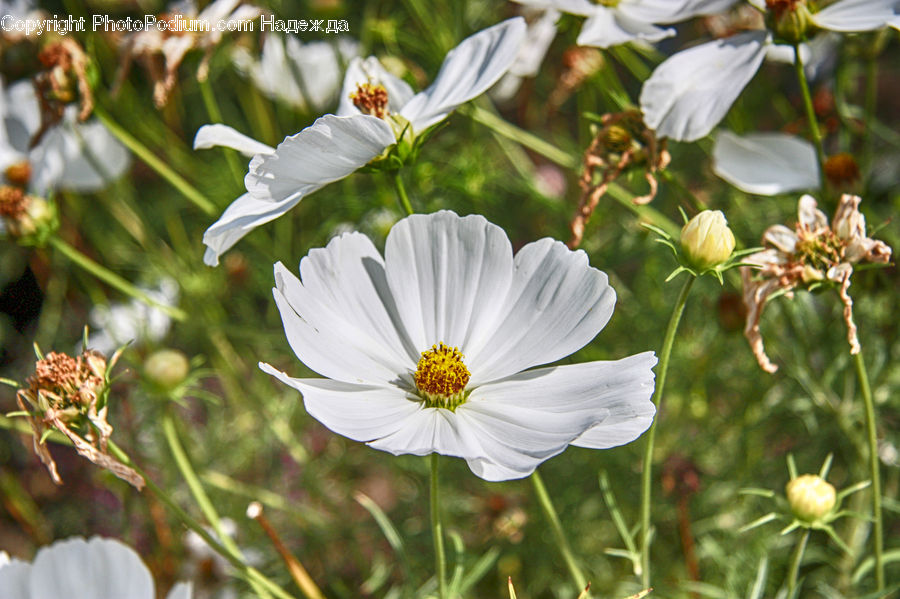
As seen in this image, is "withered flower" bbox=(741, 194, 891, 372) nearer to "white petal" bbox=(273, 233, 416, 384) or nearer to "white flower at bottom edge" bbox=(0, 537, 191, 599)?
"white petal" bbox=(273, 233, 416, 384)

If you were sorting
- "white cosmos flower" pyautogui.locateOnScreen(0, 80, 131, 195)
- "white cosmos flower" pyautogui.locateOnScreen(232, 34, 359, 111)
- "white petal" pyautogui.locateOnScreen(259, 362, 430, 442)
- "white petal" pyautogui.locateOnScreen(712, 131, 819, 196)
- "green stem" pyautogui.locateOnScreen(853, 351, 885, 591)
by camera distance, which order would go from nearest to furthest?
"white petal" pyautogui.locateOnScreen(259, 362, 430, 442) → "green stem" pyautogui.locateOnScreen(853, 351, 885, 591) → "white petal" pyautogui.locateOnScreen(712, 131, 819, 196) → "white cosmos flower" pyautogui.locateOnScreen(0, 80, 131, 195) → "white cosmos flower" pyautogui.locateOnScreen(232, 34, 359, 111)

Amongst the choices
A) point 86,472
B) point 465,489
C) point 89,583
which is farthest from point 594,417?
point 86,472

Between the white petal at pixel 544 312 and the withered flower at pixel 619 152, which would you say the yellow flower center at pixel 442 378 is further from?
the withered flower at pixel 619 152

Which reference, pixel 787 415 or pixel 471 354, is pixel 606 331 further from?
pixel 471 354

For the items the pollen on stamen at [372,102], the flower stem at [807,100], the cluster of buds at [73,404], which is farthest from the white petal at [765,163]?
the cluster of buds at [73,404]

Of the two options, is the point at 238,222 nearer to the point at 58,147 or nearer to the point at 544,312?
the point at 544,312

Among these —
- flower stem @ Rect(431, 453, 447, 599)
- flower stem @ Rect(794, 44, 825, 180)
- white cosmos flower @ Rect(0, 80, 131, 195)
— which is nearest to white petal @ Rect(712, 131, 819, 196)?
flower stem @ Rect(794, 44, 825, 180)
